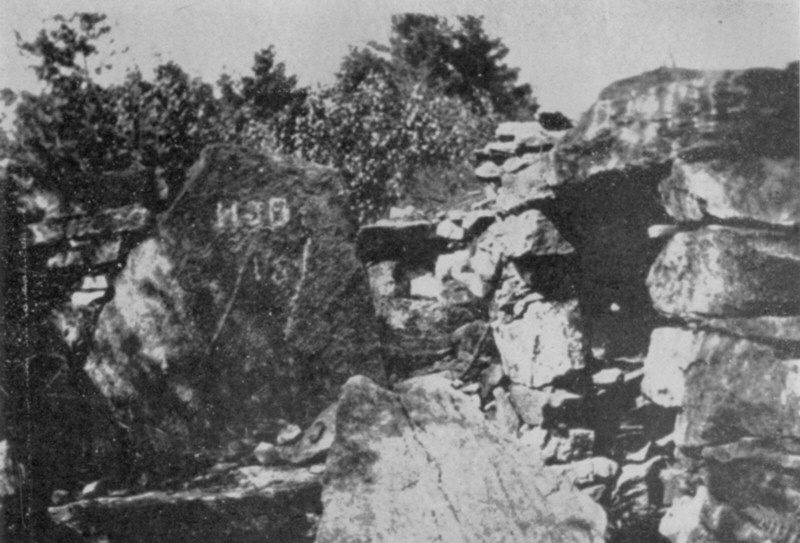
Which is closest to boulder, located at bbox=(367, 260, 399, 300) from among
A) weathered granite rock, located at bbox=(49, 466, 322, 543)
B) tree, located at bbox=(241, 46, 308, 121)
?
weathered granite rock, located at bbox=(49, 466, 322, 543)

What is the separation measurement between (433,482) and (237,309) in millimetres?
1186

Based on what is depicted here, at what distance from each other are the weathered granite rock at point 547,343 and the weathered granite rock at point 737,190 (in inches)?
27.0

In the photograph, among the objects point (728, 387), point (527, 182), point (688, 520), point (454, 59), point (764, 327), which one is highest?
point (454, 59)

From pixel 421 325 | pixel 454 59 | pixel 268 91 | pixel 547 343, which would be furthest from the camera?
pixel 454 59

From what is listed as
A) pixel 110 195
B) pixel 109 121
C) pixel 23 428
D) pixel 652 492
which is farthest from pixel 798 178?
pixel 109 121

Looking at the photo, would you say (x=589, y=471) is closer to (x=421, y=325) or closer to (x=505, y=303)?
(x=505, y=303)

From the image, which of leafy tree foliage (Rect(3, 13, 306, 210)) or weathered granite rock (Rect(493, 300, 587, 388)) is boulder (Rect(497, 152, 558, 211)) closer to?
weathered granite rock (Rect(493, 300, 587, 388))

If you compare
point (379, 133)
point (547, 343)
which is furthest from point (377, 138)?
point (547, 343)

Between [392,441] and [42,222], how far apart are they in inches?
79.9

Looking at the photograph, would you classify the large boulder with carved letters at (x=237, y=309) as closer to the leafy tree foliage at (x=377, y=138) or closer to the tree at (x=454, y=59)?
the leafy tree foliage at (x=377, y=138)

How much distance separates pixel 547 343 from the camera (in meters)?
3.36

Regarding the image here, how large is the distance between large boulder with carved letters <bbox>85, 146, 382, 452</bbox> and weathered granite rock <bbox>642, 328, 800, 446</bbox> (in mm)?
1283

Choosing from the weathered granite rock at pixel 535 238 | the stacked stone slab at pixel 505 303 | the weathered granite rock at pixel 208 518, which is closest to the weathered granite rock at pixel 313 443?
the weathered granite rock at pixel 208 518

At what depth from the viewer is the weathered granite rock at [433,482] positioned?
8.04 feet
